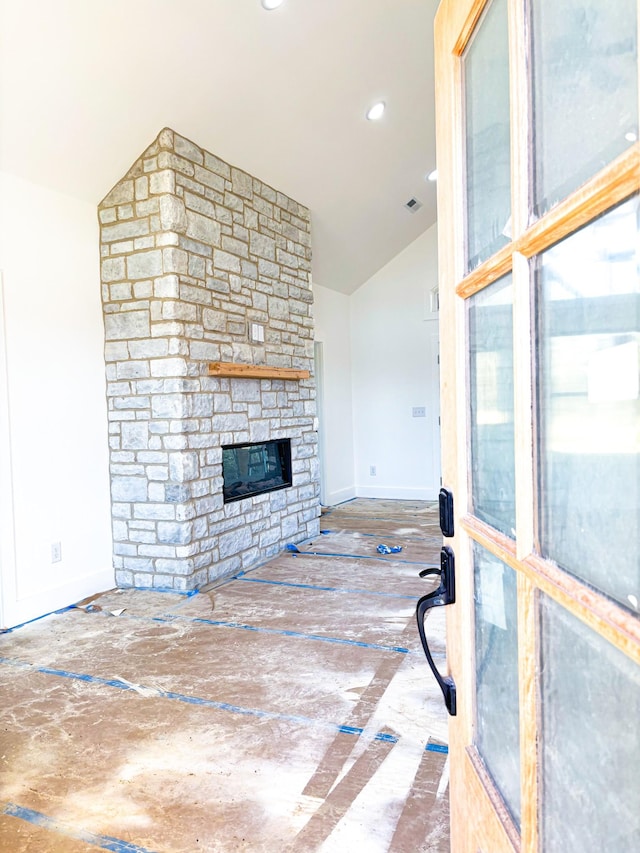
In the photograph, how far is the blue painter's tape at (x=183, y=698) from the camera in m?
2.27

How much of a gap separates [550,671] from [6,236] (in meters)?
3.75

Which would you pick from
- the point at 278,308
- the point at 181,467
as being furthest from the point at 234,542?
the point at 278,308

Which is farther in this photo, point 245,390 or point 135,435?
point 245,390

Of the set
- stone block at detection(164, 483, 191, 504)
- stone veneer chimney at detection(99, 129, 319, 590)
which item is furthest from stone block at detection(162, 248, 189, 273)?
stone block at detection(164, 483, 191, 504)

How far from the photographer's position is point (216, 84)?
141 inches

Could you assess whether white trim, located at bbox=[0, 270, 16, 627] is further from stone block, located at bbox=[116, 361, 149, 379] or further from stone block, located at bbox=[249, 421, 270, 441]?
stone block, located at bbox=[249, 421, 270, 441]

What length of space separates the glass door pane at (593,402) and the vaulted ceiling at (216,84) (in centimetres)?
321

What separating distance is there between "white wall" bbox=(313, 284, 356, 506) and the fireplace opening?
1.82 m

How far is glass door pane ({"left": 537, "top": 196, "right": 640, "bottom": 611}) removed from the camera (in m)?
0.49

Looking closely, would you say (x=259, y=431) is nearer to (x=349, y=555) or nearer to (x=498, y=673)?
(x=349, y=555)

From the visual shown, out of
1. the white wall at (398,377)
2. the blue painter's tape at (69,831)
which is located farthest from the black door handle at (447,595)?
the white wall at (398,377)

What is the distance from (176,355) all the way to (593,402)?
348 centimetres

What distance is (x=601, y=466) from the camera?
1.80 feet

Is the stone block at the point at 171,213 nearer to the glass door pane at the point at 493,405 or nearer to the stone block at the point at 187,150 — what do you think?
the stone block at the point at 187,150
